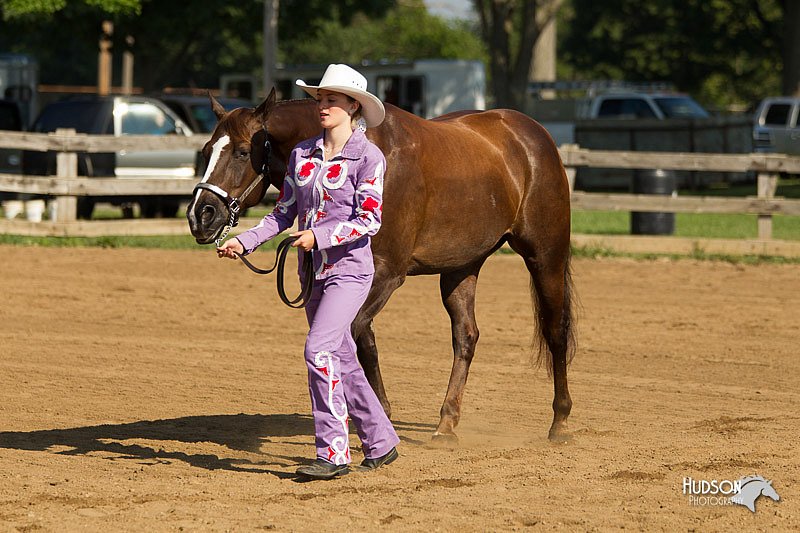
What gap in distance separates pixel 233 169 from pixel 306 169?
1.60 feet

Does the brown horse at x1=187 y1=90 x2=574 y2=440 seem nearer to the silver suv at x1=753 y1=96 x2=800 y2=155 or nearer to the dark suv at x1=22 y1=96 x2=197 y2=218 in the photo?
the dark suv at x1=22 y1=96 x2=197 y2=218

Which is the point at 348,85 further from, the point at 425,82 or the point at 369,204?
the point at 425,82

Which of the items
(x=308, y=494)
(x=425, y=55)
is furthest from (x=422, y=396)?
(x=425, y=55)

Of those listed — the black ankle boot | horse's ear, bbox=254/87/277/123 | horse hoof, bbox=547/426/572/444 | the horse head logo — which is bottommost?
horse hoof, bbox=547/426/572/444

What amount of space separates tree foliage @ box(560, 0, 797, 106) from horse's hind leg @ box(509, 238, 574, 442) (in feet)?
127

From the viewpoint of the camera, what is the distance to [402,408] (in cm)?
774

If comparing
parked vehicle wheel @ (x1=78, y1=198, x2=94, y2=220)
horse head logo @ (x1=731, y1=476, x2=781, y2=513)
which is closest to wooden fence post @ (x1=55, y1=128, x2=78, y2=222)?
parked vehicle wheel @ (x1=78, y1=198, x2=94, y2=220)

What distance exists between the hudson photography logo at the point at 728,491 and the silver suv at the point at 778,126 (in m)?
27.8

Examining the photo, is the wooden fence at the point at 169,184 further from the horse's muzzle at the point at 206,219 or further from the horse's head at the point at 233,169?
the horse's muzzle at the point at 206,219

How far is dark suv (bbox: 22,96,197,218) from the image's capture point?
65.4 ft

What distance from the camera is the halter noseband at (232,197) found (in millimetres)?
5695

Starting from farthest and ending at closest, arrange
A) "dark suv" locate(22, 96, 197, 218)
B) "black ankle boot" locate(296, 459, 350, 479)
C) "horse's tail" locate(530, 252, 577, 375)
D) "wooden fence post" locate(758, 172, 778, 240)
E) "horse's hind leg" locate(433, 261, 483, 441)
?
1. "dark suv" locate(22, 96, 197, 218)
2. "wooden fence post" locate(758, 172, 778, 240)
3. "horse's tail" locate(530, 252, 577, 375)
4. "horse's hind leg" locate(433, 261, 483, 441)
5. "black ankle boot" locate(296, 459, 350, 479)

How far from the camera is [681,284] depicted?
44.7 ft

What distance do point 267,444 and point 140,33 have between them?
22981mm
